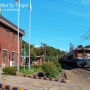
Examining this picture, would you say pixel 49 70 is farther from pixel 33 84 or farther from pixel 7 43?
pixel 7 43

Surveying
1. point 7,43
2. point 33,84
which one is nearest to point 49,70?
point 33,84

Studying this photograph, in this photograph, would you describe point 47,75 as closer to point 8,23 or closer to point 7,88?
point 7,88

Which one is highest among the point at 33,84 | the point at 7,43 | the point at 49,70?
the point at 7,43

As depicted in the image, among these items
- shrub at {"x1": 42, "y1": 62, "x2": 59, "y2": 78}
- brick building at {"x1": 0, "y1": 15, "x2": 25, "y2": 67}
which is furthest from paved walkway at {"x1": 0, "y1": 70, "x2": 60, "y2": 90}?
brick building at {"x1": 0, "y1": 15, "x2": 25, "y2": 67}

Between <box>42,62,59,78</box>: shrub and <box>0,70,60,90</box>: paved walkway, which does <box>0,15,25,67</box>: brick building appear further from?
<box>0,70,60,90</box>: paved walkway

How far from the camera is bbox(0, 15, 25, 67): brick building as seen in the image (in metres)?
42.9

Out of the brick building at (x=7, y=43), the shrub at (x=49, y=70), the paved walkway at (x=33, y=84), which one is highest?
the brick building at (x=7, y=43)

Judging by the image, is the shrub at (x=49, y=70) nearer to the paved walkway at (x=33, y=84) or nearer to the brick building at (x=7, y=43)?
the paved walkway at (x=33, y=84)

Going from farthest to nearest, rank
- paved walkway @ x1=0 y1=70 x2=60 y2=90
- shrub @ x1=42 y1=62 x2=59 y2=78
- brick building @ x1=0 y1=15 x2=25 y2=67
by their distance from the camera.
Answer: brick building @ x1=0 y1=15 x2=25 y2=67
shrub @ x1=42 y1=62 x2=59 y2=78
paved walkway @ x1=0 y1=70 x2=60 y2=90

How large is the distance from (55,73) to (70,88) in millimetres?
8196

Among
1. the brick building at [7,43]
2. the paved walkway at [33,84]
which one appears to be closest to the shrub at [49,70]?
the paved walkway at [33,84]

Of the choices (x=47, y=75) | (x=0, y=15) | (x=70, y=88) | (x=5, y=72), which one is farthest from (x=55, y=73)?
(x=0, y=15)

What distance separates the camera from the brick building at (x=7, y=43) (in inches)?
1687

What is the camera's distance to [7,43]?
4600cm
